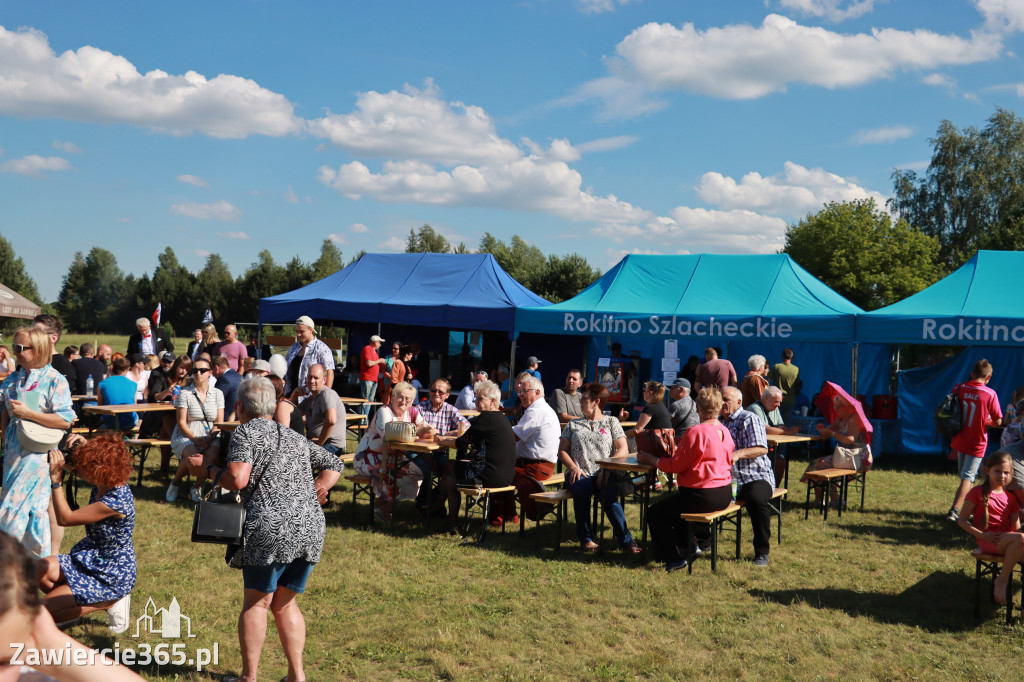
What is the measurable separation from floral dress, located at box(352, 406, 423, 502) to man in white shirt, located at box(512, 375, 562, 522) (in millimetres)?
900

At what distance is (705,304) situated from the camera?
475 inches

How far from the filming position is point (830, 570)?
18.5 ft

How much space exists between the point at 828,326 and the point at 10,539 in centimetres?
1053

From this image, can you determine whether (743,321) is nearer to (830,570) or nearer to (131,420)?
(830,570)

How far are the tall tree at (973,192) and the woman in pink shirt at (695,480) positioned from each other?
32.5 m

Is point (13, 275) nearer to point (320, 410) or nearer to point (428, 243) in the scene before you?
point (428, 243)

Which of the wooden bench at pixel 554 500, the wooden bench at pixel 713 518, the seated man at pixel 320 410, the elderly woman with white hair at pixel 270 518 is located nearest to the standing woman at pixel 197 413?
the seated man at pixel 320 410

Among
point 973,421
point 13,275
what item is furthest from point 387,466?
point 13,275

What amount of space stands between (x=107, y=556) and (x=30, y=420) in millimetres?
941

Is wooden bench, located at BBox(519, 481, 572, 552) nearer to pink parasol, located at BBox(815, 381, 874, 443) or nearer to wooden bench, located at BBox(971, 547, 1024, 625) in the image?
wooden bench, located at BBox(971, 547, 1024, 625)

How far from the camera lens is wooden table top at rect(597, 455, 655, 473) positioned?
18.9 feet

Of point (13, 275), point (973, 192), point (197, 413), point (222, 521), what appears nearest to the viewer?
point (222, 521)

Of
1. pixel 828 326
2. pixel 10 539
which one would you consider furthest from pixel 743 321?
pixel 10 539

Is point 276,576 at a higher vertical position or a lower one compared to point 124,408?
lower
